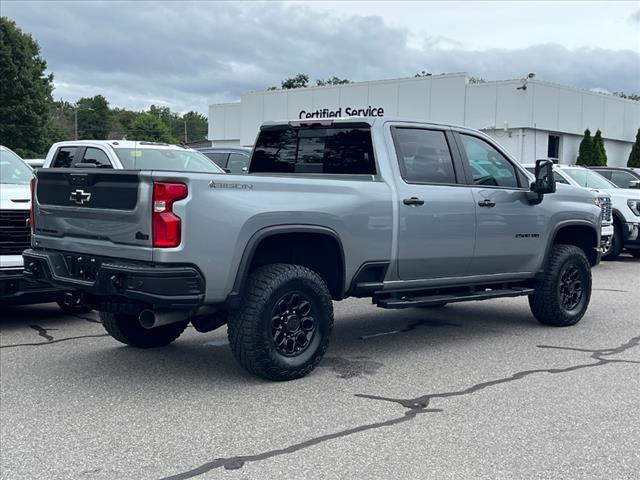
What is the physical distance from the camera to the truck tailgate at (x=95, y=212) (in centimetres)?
553

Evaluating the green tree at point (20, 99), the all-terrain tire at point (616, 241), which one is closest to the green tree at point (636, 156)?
the all-terrain tire at point (616, 241)

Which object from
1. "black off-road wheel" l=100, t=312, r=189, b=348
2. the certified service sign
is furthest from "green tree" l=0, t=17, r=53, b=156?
"black off-road wheel" l=100, t=312, r=189, b=348

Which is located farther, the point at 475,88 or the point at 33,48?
the point at 33,48

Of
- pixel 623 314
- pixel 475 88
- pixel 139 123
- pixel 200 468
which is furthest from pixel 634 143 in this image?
pixel 139 123

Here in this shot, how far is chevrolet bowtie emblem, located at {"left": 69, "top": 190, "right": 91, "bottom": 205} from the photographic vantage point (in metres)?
6.00

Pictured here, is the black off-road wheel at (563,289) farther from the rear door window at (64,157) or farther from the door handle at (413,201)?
the rear door window at (64,157)

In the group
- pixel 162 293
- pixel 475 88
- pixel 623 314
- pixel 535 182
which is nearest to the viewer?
pixel 162 293

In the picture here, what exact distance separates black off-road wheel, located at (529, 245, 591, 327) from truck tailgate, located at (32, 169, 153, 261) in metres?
4.57

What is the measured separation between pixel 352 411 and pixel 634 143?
121ft

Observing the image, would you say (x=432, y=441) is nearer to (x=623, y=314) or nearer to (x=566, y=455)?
(x=566, y=455)

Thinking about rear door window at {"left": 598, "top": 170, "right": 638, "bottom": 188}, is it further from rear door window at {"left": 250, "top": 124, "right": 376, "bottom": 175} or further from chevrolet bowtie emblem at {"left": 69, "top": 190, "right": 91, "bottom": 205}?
chevrolet bowtie emblem at {"left": 69, "top": 190, "right": 91, "bottom": 205}

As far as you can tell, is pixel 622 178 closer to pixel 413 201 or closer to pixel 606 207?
pixel 606 207

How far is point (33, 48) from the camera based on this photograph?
59125 mm

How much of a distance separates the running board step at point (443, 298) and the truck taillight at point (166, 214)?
2118mm
